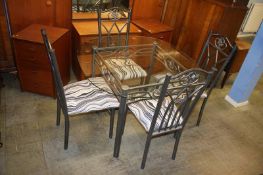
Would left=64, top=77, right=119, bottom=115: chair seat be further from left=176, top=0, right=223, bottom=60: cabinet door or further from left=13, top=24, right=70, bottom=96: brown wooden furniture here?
left=176, top=0, right=223, bottom=60: cabinet door

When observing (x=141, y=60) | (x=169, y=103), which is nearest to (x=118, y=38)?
(x=141, y=60)

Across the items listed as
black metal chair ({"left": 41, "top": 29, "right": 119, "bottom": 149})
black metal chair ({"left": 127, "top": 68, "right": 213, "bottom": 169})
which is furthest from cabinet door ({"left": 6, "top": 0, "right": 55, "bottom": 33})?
black metal chair ({"left": 127, "top": 68, "right": 213, "bottom": 169})

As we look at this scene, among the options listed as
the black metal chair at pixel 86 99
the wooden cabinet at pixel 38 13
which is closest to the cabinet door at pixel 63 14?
the wooden cabinet at pixel 38 13

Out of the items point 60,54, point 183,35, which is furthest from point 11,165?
point 183,35

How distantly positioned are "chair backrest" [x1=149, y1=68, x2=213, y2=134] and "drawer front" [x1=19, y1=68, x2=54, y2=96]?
3.92 ft

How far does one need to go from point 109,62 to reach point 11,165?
1106 mm

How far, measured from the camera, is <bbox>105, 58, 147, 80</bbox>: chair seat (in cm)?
209

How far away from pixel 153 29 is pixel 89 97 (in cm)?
132

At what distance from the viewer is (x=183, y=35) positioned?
10.1 feet

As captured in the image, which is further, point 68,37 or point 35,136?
point 68,37

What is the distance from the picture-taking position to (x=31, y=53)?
2.19 metres

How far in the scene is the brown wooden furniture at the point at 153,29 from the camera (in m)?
2.75

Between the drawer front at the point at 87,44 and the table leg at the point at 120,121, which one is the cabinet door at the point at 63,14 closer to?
the drawer front at the point at 87,44

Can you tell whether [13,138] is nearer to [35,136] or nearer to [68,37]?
[35,136]
